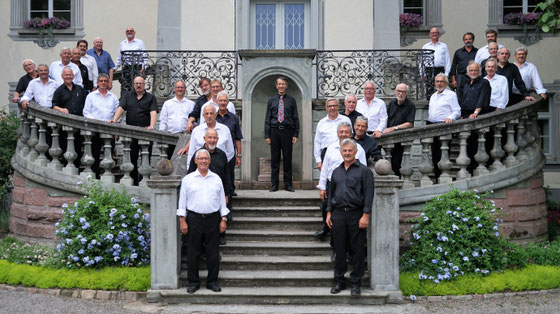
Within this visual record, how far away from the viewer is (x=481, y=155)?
8.79 m

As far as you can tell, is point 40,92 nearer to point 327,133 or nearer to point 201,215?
point 201,215

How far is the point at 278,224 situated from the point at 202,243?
1660mm

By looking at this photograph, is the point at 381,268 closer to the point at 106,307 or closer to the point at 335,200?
the point at 335,200

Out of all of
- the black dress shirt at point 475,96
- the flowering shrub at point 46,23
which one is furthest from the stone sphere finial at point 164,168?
the flowering shrub at point 46,23

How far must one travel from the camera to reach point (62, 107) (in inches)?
374

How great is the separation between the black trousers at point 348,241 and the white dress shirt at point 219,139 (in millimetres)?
1916

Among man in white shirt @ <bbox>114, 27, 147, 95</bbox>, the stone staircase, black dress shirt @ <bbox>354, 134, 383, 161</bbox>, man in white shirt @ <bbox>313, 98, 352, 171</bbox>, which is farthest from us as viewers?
man in white shirt @ <bbox>114, 27, 147, 95</bbox>

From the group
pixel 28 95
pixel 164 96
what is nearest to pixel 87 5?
pixel 164 96

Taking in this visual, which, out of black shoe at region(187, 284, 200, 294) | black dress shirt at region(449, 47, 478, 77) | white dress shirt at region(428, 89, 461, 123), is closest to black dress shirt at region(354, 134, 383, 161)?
white dress shirt at region(428, 89, 461, 123)

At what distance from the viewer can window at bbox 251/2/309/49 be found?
531 inches

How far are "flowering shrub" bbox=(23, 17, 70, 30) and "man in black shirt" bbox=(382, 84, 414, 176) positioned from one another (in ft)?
33.8

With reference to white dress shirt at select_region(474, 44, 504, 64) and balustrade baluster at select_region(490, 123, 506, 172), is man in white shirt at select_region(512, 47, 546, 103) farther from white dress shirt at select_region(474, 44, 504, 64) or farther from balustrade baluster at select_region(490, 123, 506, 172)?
balustrade baluster at select_region(490, 123, 506, 172)

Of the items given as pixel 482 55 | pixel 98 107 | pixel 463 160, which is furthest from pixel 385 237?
pixel 482 55

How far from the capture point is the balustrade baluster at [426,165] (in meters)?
8.58
